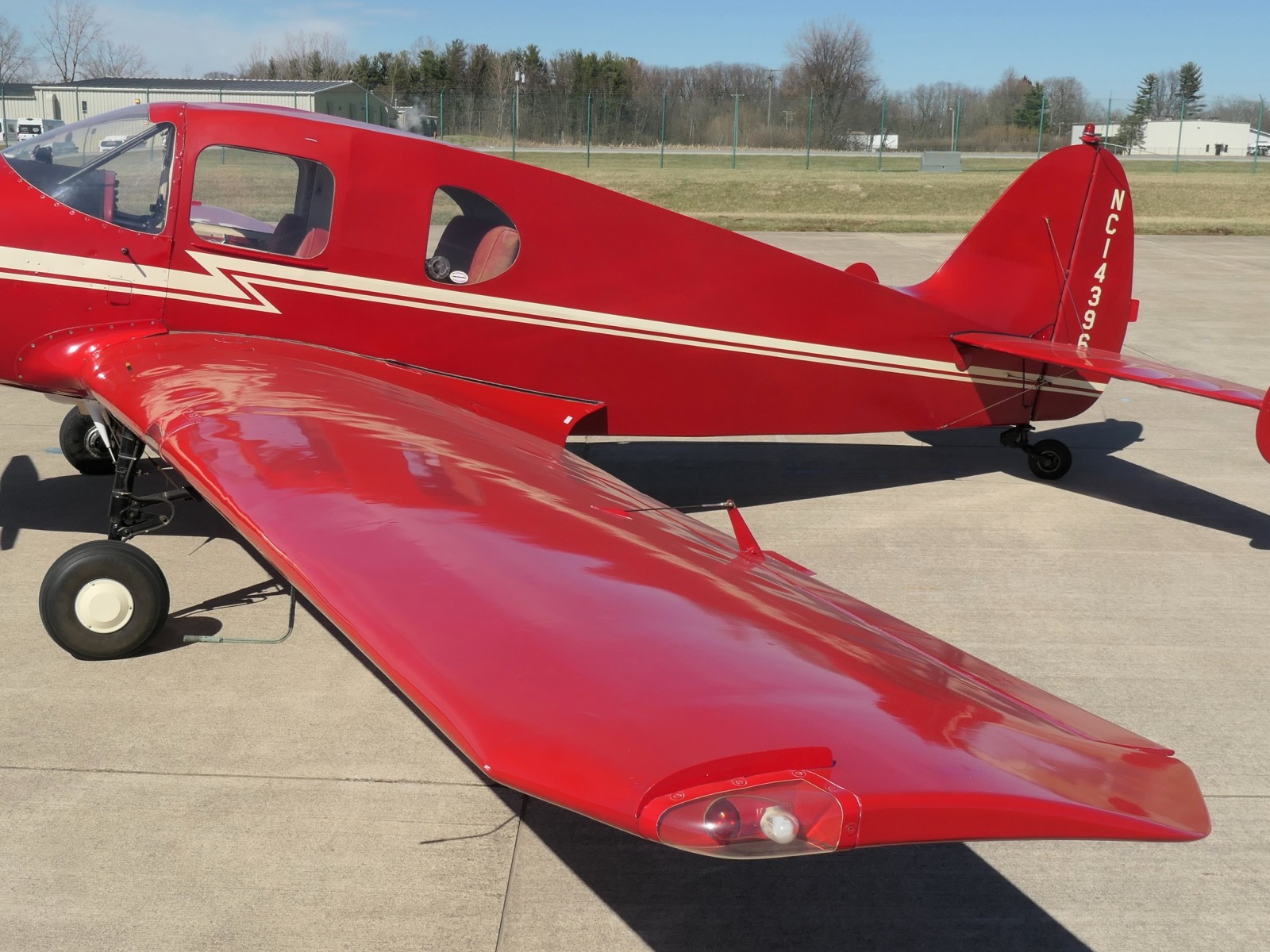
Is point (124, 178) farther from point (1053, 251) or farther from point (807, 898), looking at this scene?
point (1053, 251)

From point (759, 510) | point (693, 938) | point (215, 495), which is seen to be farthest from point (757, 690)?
point (759, 510)

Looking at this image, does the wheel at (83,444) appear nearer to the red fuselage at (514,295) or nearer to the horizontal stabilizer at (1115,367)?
the red fuselage at (514,295)

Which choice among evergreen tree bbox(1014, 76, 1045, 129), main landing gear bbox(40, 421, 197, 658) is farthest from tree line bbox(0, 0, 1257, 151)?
main landing gear bbox(40, 421, 197, 658)

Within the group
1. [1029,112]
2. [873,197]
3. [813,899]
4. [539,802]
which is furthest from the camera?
[1029,112]

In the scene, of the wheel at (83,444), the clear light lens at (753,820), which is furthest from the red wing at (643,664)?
the wheel at (83,444)

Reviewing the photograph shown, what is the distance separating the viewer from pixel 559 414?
21.7 ft

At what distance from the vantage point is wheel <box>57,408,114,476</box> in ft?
25.4

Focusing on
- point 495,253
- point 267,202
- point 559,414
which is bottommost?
point 559,414

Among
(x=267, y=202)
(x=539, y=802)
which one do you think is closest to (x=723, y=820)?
(x=539, y=802)

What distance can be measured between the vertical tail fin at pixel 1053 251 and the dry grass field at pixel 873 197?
1816 centimetres

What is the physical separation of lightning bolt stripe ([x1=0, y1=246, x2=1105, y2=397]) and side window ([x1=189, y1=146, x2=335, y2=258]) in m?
0.13

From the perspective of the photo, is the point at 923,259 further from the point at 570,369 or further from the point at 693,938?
the point at 693,938

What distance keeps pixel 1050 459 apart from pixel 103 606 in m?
6.61

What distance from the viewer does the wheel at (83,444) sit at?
775 cm
